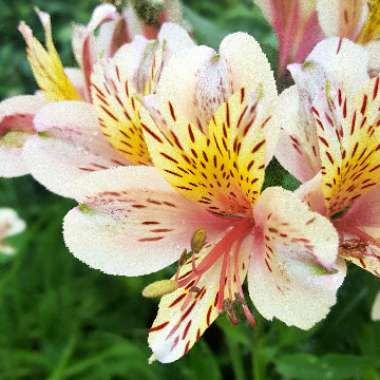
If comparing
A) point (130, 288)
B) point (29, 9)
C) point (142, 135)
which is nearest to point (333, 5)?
point (142, 135)

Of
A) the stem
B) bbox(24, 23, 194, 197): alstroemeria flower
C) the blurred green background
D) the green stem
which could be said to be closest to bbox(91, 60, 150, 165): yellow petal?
bbox(24, 23, 194, 197): alstroemeria flower

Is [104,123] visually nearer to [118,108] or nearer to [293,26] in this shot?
[118,108]

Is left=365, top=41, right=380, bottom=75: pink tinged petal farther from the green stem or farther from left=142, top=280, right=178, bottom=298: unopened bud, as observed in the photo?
the green stem

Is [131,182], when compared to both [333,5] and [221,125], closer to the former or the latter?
[221,125]

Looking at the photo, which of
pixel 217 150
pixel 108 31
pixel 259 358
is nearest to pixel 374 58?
pixel 217 150

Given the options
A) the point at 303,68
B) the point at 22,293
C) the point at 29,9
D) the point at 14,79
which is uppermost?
the point at 303,68

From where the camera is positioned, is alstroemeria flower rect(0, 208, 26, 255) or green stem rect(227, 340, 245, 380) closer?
green stem rect(227, 340, 245, 380)
